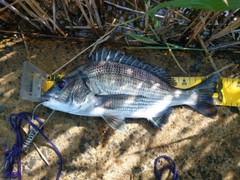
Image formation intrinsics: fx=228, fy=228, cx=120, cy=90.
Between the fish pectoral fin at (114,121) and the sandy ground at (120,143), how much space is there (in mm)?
222

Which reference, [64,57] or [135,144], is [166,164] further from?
[64,57]

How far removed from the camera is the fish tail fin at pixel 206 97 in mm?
3020

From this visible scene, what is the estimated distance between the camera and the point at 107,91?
283cm

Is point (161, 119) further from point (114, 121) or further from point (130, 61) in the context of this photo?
point (130, 61)

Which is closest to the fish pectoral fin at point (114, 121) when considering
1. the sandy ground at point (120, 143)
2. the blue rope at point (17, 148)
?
the sandy ground at point (120, 143)

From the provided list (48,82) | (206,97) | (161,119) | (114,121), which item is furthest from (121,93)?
(206,97)

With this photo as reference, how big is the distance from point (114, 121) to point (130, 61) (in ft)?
2.69

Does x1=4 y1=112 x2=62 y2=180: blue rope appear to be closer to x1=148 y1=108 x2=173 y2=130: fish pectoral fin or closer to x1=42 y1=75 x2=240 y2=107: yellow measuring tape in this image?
→ x1=42 y1=75 x2=240 y2=107: yellow measuring tape

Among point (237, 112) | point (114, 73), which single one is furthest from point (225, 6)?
point (237, 112)

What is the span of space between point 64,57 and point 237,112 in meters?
2.60

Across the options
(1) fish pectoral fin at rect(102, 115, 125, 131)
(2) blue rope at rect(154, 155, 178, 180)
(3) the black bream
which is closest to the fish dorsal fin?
(3) the black bream

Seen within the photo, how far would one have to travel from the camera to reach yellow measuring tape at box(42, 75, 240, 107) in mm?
3160

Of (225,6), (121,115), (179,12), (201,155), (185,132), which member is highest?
(225,6)

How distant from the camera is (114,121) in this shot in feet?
9.61
